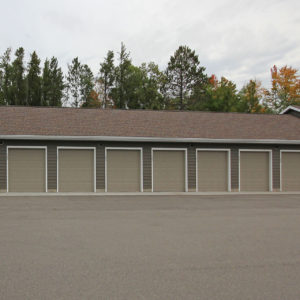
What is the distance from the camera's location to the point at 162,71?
156 ft

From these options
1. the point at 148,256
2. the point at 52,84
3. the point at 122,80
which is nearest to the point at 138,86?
the point at 122,80

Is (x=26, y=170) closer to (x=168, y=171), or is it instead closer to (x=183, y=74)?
(x=168, y=171)

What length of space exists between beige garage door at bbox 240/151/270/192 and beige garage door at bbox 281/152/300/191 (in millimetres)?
910

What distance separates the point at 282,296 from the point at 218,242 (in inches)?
110

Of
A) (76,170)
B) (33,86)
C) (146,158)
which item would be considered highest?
(33,86)

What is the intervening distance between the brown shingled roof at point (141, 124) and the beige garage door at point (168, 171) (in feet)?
3.19

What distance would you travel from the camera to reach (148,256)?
593 centimetres

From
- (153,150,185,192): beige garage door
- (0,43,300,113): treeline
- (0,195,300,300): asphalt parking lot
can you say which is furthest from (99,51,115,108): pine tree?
(0,195,300,300): asphalt parking lot

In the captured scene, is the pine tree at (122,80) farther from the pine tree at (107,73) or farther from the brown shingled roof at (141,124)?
the brown shingled roof at (141,124)

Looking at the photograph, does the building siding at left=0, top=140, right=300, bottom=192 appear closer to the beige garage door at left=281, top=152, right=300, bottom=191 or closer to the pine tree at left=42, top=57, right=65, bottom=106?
the beige garage door at left=281, top=152, right=300, bottom=191

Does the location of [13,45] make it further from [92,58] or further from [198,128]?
[198,128]

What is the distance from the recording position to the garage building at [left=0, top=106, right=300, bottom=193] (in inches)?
727

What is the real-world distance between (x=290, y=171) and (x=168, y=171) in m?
6.79

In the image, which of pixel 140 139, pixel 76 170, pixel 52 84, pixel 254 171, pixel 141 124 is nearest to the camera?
pixel 76 170
